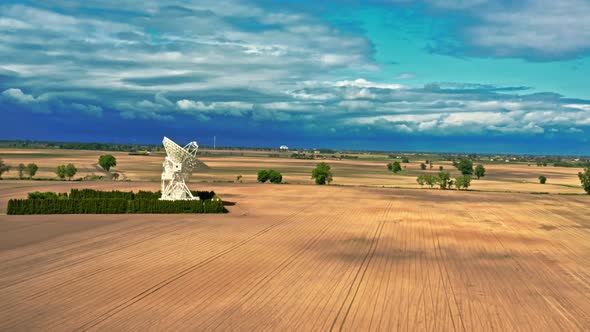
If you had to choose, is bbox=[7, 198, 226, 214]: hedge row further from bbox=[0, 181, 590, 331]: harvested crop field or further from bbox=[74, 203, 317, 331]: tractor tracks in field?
Answer: bbox=[74, 203, 317, 331]: tractor tracks in field

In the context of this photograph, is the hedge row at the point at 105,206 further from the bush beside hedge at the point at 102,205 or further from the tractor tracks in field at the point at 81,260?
the tractor tracks in field at the point at 81,260

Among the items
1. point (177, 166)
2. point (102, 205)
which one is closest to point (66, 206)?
point (102, 205)

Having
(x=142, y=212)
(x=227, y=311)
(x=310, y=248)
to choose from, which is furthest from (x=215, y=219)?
(x=227, y=311)

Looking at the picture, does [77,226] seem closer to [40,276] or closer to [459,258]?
[40,276]

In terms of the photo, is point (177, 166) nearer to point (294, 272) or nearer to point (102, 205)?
point (102, 205)

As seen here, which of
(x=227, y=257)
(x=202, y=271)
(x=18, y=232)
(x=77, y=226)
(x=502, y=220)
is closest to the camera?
(x=202, y=271)

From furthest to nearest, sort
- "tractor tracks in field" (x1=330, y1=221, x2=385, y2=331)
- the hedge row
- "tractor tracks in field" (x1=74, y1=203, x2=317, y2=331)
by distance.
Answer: the hedge row
"tractor tracks in field" (x1=330, y1=221, x2=385, y2=331)
"tractor tracks in field" (x1=74, y1=203, x2=317, y2=331)

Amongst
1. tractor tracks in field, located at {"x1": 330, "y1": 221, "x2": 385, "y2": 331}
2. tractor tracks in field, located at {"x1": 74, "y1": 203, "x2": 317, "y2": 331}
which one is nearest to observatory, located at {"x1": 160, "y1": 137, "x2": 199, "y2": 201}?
tractor tracks in field, located at {"x1": 74, "y1": 203, "x2": 317, "y2": 331}
